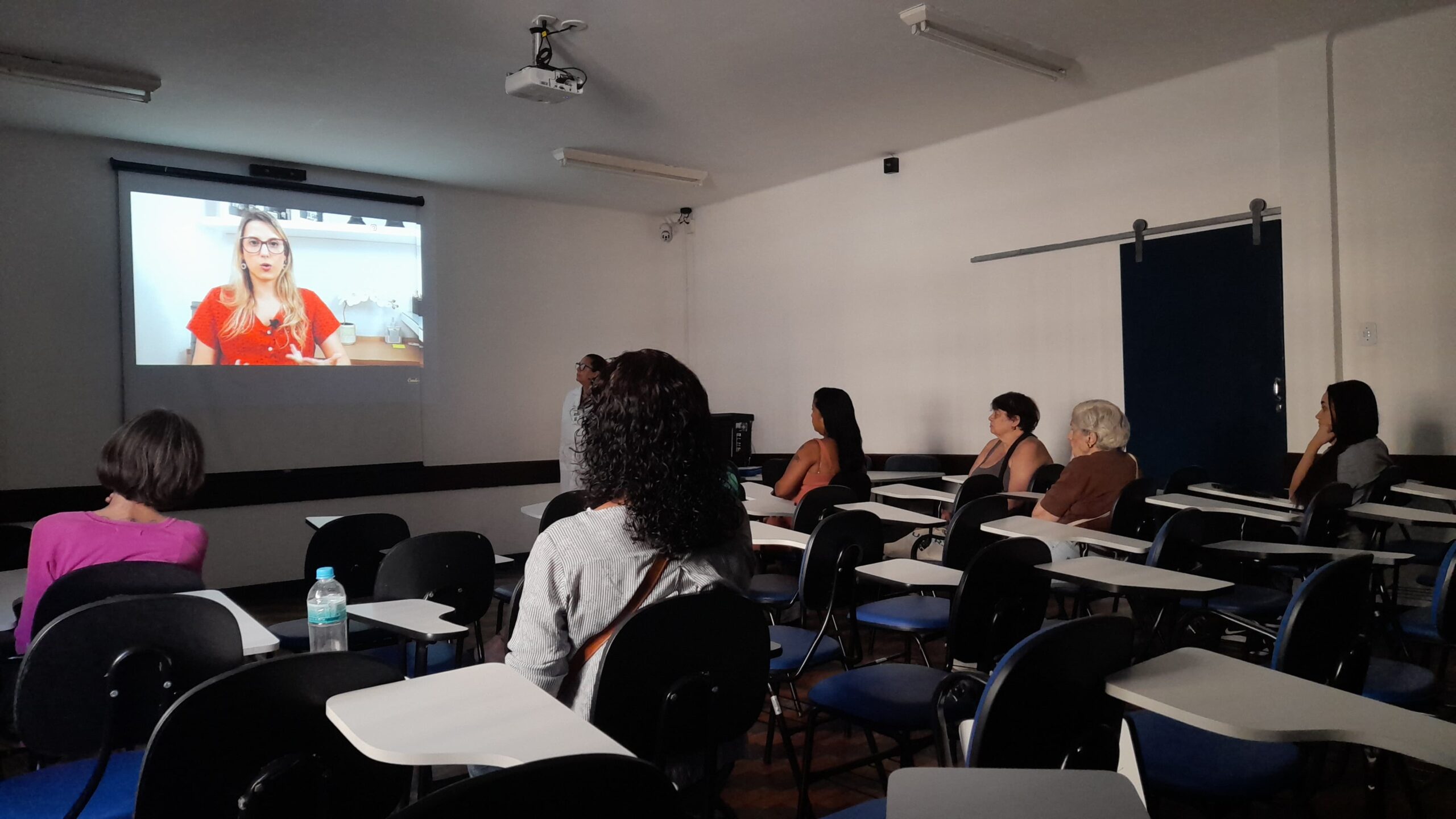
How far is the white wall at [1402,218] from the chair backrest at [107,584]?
5208mm

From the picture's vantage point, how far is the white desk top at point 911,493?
4.63m

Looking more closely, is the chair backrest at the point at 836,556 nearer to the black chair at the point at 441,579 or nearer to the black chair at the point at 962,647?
the black chair at the point at 962,647

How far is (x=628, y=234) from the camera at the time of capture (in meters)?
8.24

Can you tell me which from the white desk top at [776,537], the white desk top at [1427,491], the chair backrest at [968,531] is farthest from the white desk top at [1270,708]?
the white desk top at [1427,491]

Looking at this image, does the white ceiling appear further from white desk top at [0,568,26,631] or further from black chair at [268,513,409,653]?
white desk top at [0,568,26,631]

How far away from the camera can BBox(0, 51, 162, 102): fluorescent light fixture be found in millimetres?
4289

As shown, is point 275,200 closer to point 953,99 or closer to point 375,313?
point 375,313

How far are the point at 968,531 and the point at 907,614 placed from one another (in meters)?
0.59

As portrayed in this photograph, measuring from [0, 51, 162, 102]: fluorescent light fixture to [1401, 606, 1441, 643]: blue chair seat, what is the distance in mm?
5997

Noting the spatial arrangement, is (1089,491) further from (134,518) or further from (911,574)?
(134,518)

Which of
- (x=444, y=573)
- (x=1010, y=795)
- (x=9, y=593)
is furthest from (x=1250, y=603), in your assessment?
(x=9, y=593)

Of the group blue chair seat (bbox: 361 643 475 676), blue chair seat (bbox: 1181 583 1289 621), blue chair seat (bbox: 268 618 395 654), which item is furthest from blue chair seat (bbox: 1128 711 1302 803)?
blue chair seat (bbox: 268 618 395 654)

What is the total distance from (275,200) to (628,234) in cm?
302

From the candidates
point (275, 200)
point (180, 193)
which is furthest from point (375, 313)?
point (180, 193)
